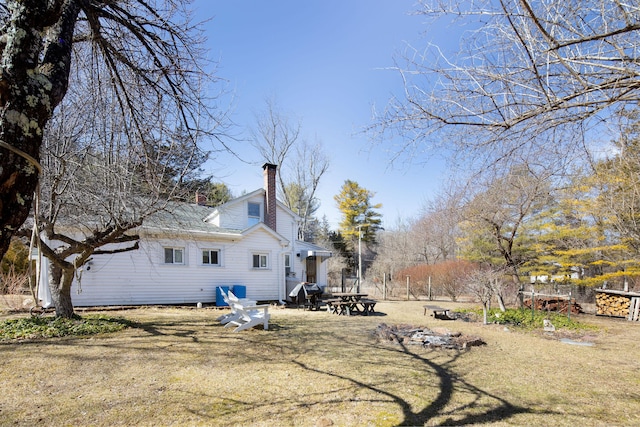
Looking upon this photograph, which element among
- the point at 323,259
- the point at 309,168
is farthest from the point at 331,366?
the point at 309,168

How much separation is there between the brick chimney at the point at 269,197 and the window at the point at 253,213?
0.42 m

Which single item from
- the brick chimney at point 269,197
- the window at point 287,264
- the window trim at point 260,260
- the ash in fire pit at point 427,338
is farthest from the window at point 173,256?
the ash in fire pit at point 427,338

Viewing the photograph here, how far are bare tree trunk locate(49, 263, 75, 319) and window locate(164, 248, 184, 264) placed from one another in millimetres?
5330

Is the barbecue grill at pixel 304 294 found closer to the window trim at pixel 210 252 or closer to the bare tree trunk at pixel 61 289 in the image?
the window trim at pixel 210 252

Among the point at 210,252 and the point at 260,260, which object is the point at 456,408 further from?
the point at 260,260

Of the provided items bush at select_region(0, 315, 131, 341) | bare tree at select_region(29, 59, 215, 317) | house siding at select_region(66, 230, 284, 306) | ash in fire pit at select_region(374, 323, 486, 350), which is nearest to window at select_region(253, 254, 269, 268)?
house siding at select_region(66, 230, 284, 306)

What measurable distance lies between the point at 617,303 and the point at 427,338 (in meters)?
10.9

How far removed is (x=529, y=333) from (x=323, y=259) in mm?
13088

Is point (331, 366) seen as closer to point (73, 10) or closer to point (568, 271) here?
point (73, 10)

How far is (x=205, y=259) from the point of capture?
576 inches

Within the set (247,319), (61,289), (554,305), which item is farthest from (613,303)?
(61,289)

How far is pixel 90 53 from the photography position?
166 inches

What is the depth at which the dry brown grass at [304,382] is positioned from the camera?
3775 mm

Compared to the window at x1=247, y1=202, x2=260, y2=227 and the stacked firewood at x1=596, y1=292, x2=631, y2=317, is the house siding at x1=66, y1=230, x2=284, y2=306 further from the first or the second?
the stacked firewood at x1=596, y1=292, x2=631, y2=317
